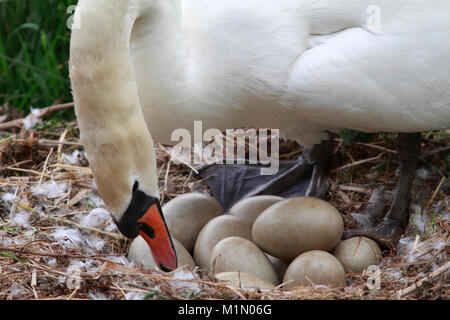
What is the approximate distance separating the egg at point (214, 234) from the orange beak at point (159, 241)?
0.69ft

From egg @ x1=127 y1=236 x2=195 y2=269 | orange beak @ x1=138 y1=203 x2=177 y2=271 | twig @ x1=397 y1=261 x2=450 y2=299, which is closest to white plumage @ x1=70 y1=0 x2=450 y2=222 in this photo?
orange beak @ x1=138 y1=203 x2=177 y2=271

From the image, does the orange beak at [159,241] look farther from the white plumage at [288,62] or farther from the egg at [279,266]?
the egg at [279,266]

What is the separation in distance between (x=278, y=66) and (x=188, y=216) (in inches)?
32.1

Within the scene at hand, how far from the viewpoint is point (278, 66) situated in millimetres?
2684

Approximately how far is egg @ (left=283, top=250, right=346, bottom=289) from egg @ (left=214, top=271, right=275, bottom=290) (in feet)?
0.37

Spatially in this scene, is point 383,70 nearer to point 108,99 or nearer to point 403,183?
point 403,183

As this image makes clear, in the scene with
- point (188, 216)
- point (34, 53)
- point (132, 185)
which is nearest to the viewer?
point (132, 185)

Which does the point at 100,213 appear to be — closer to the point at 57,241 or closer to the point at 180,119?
the point at 57,241

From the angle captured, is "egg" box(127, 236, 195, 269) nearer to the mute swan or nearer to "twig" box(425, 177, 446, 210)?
the mute swan

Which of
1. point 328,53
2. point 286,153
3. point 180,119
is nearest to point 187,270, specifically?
point 180,119

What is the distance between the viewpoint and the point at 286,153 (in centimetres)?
414

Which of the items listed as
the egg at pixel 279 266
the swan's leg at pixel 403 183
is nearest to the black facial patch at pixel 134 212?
the egg at pixel 279 266

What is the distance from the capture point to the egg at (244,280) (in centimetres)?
244

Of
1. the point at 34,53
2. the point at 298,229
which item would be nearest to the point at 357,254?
the point at 298,229
